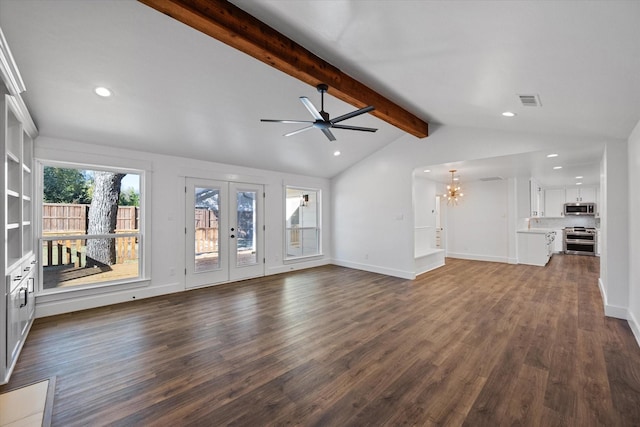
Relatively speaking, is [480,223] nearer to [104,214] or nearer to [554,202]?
[554,202]

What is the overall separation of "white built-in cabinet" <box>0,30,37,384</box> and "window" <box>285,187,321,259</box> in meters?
4.31

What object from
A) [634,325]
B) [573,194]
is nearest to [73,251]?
[634,325]

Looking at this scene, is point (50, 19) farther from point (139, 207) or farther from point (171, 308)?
point (171, 308)

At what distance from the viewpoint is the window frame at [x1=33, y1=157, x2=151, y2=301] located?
12.4 feet

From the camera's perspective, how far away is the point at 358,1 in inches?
78.0

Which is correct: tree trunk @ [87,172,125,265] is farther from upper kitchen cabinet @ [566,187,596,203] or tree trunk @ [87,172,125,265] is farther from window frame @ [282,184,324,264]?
upper kitchen cabinet @ [566,187,596,203]

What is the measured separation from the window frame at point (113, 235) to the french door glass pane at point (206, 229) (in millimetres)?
845

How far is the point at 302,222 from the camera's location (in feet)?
23.8

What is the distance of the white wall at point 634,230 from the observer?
9.98 feet

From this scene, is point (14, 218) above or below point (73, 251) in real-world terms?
above

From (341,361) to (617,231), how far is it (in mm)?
4012

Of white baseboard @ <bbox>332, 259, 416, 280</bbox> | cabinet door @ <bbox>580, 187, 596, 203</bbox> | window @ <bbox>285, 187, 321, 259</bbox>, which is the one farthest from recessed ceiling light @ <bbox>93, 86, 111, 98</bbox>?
cabinet door @ <bbox>580, 187, 596, 203</bbox>

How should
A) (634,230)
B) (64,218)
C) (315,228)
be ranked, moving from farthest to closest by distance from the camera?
1. (315,228)
2. (64,218)
3. (634,230)

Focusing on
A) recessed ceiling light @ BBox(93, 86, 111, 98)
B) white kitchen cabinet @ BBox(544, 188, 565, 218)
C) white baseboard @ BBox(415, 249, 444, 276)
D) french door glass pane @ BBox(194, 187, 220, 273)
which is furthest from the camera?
white kitchen cabinet @ BBox(544, 188, 565, 218)
